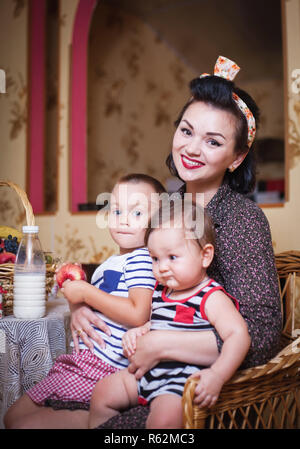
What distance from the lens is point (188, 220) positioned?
3.75 feet

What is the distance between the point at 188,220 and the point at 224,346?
32cm

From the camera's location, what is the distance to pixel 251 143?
1498 mm

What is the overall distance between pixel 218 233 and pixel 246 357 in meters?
0.36

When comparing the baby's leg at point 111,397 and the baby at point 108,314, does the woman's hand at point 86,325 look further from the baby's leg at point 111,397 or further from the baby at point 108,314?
the baby's leg at point 111,397

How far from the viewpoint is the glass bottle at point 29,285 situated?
1498 mm

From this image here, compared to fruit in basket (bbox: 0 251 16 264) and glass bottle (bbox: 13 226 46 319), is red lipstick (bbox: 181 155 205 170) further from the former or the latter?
fruit in basket (bbox: 0 251 16 264)

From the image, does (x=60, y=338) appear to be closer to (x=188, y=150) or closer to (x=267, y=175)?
(x=188, y=150)

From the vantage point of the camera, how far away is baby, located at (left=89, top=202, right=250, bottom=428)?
1.07m

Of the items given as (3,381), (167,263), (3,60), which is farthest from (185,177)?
(3,60)

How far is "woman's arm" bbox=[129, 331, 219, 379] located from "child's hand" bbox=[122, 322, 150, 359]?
0.05 meters

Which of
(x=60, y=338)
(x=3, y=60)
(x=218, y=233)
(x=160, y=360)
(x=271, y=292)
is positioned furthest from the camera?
(x=3, y=60)

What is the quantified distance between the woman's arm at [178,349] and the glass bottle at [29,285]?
1.76 ft

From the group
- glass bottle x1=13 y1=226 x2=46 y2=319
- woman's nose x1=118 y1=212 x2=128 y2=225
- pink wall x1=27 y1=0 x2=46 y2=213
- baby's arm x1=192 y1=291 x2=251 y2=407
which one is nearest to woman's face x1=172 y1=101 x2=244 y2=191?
woman's nose x1=118 y1=212 x2=128 y2=225

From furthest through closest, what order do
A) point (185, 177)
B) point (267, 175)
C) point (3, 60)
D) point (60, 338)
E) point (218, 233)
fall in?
point (267, 175)
point (3, 60)
point (60, 338)
point (185, 177)
point (218, 233)
